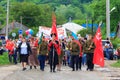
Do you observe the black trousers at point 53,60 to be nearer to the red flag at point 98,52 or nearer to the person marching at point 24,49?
the person marching at point 24,49

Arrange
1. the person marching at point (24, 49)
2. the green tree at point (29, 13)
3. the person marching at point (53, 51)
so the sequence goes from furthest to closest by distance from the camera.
Result: the green tree at point (29, 13), the person marching at point (24, 49), the person marching at point (53, 51)

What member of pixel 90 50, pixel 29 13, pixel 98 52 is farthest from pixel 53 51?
pixel 29 13

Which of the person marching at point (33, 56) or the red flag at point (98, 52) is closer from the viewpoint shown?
the red flag at point (98, 52)

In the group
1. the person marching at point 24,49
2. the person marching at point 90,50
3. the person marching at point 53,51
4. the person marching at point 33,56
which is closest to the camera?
the person marching at point 53,51

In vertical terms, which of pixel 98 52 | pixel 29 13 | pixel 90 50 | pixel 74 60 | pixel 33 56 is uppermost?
pixel 29 13

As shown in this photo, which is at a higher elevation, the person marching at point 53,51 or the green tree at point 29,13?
the green tree at point 29,13

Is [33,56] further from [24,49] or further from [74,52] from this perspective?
[74,52]

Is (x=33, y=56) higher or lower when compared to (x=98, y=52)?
lower

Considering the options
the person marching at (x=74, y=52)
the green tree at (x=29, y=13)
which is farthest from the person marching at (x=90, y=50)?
the green tree at (x=29, y=13)

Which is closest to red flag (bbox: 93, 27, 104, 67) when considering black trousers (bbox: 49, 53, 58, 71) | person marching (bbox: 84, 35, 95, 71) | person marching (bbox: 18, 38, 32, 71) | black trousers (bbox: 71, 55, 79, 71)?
Result: person marching (bbox: 84, 35, 95, 71)

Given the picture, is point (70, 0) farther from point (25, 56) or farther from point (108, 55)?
point (25, 56)

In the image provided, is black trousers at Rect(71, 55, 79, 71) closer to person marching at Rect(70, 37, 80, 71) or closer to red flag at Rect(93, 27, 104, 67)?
person marching at Rect(70, 37, 80, 71)

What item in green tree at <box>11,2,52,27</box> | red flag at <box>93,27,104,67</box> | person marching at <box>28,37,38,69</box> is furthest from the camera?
green tree at <box>11,2,52,27</box>

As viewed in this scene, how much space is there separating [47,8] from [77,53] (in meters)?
114
